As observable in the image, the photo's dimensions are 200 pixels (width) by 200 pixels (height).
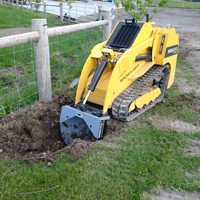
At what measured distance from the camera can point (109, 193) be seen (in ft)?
9.60

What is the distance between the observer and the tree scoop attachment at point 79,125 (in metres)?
3.87

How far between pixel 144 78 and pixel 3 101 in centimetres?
278

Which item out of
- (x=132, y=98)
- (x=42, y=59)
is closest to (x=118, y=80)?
(x=132, y=98)

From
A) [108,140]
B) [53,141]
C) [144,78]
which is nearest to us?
[108,140]

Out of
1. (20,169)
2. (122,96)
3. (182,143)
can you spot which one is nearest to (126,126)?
(122,96)

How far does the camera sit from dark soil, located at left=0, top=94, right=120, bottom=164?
11.6 feet

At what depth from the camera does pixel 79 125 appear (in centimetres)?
419

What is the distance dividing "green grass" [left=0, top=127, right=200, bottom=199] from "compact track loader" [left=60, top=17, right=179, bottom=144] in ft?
2.04

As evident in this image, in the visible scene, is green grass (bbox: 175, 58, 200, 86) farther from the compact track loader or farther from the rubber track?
the compact track loader

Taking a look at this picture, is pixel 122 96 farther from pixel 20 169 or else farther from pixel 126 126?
pixel 20 169

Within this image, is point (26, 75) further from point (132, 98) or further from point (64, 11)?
point (64, 11)

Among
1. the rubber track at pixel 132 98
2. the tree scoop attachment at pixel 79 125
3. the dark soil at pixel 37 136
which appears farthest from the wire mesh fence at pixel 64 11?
the tree scoop attachment at pixel 79 125

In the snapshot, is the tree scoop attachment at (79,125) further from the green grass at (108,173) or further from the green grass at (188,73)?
the green grass at (188,73)

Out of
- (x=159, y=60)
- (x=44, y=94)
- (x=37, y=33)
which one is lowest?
(x=44, y=94)
